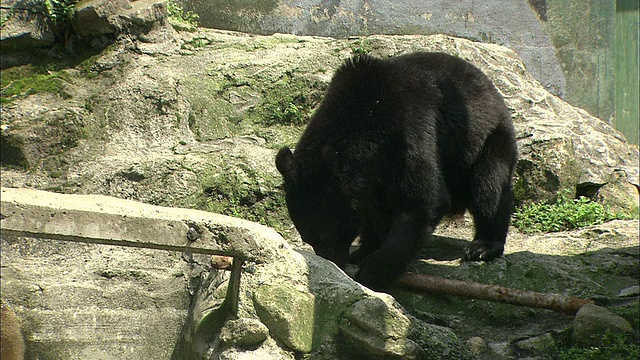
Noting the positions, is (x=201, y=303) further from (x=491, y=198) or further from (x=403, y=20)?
(x=403, y=20)

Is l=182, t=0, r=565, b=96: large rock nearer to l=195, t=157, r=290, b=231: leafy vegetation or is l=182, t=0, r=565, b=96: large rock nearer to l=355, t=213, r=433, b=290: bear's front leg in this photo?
l=195, t=157, r=290, b=231: leafy vegetation

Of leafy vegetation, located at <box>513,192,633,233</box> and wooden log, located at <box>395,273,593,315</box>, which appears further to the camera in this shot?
leafy vegetation, located at <box>513,192,633,233</box>

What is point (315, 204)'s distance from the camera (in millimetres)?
5234

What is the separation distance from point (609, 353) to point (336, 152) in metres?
2.36

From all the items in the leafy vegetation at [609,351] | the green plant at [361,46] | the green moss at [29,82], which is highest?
the green plant at [361,46]

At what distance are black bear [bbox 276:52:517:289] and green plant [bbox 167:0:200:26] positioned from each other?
2899 millimetres

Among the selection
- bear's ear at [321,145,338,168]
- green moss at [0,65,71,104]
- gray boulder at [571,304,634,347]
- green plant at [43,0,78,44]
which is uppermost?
green plant at [43,0,78,44]

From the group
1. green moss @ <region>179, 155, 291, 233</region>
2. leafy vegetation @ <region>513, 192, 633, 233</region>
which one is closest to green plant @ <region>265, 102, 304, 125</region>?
green moss @ <region>179, 155, 291, 233</region>

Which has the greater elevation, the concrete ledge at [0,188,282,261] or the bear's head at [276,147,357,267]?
the concrete ledge at [0,188,282,261]

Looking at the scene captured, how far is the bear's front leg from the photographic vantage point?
511 cm

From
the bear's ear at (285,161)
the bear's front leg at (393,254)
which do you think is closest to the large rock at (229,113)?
the bear's ear at (285,161)

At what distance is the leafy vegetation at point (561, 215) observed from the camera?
21.5 feet

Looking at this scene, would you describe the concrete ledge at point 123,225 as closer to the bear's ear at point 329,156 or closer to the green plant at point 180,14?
the bear's ear at point 329,156

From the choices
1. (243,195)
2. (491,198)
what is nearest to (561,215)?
(491,198)
